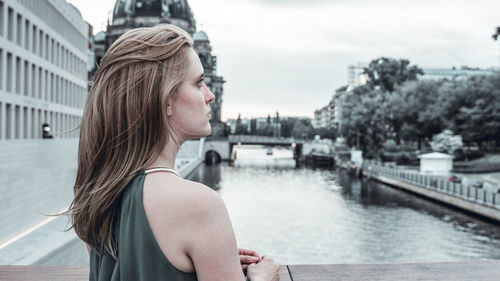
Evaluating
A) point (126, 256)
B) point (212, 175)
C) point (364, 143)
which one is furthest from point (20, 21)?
point (364, 143)

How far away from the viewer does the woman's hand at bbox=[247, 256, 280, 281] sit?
1.91 metres

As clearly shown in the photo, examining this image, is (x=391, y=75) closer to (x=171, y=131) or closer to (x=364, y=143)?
(x=364, y=143)

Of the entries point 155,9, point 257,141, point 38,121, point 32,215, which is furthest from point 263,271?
point 155,9

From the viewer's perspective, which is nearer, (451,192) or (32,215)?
(32,215)

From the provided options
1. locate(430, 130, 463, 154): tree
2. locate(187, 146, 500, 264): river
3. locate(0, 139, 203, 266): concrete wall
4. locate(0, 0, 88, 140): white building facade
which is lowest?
locate(187, 146, 500, 264): river

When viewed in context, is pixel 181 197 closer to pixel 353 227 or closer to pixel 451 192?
pixel 353 227

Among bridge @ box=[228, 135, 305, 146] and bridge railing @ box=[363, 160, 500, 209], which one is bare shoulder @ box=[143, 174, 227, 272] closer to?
bridge railing @ box=[363, 160, 500, 209]

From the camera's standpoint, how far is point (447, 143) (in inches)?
2090

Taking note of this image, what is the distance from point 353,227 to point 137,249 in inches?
1052

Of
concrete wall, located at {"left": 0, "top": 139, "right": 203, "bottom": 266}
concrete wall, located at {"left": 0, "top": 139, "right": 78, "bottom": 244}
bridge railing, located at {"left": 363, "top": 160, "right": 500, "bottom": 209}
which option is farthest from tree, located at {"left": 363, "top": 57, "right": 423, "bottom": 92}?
concrete wall, located at {"left": 0, "top": 139, "right": 203, "bottom": 266}

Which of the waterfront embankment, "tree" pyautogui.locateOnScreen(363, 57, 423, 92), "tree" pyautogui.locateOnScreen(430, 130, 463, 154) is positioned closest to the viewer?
the waterfront embankment

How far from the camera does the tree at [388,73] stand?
237 ft

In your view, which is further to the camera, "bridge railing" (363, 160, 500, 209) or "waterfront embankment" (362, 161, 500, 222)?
"bridge railing" (363, 160, 500, 209)

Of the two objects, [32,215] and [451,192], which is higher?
[32,215]
